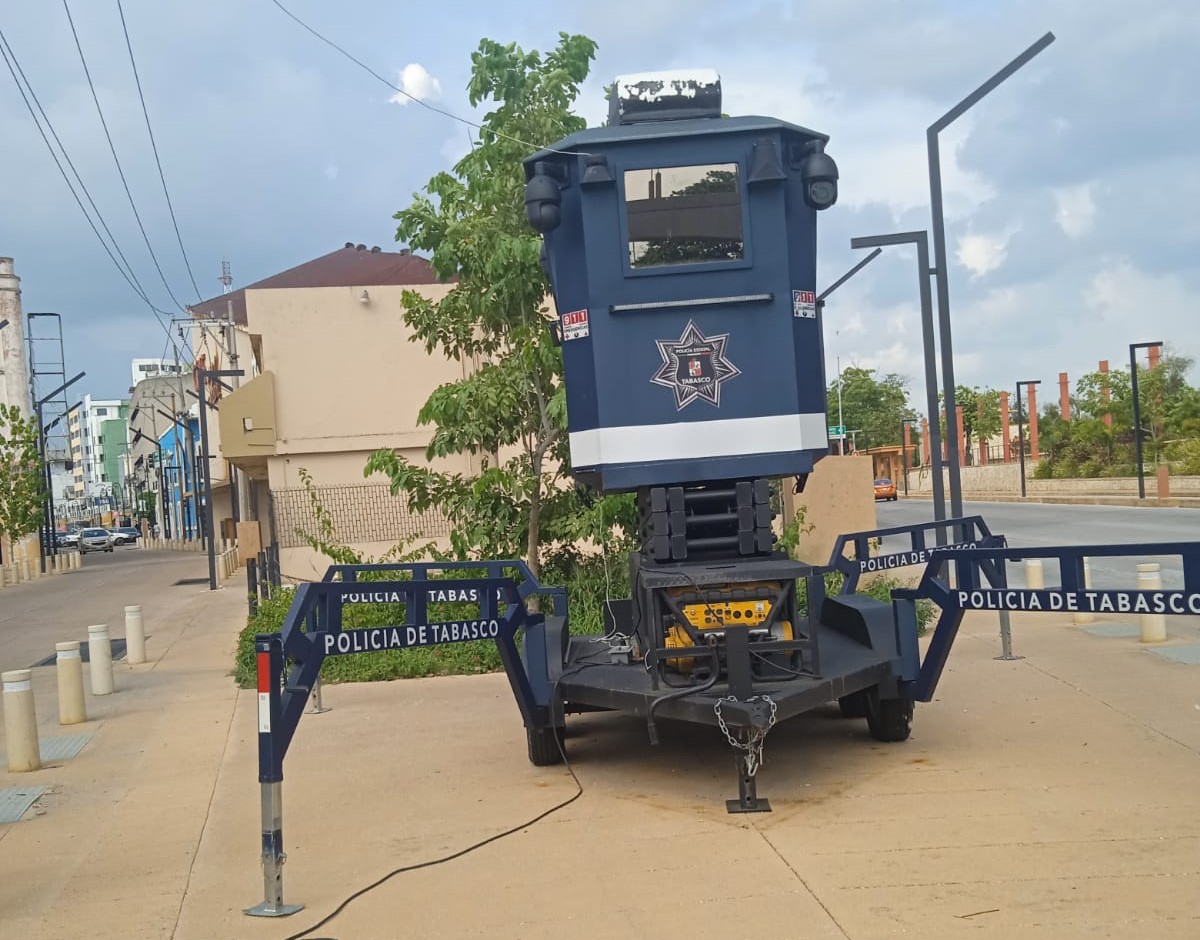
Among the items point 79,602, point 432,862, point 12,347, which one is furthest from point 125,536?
point 432,862

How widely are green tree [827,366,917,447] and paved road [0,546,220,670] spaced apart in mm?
56220

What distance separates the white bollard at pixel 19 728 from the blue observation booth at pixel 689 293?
17.3 ft

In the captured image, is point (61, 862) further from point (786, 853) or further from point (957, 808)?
point (957, 808)

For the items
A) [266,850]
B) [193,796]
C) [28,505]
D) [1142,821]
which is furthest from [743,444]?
[28,505]

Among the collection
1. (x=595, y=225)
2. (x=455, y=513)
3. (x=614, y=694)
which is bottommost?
(x=614, y=694)

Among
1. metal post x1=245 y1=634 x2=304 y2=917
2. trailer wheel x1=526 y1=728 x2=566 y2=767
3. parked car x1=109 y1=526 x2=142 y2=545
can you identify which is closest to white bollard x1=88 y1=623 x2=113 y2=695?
trailer wheel x1=526 y1=728 x2=566 y2=767

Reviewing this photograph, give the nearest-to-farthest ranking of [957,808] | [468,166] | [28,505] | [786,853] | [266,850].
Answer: [266,850]
[786,853]
[957,808]
[468,166]
[28,505]

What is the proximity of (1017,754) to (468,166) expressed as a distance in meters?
9.41

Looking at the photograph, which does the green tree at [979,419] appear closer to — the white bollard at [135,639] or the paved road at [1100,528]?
the paved road at [1100,528]

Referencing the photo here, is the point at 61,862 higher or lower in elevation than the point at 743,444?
lower

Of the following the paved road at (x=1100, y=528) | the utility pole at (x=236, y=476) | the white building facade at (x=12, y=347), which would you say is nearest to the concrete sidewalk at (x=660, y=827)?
the paved road at (x=1100, y=528)

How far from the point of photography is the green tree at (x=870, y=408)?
91000 millimetres

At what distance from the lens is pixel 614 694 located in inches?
311

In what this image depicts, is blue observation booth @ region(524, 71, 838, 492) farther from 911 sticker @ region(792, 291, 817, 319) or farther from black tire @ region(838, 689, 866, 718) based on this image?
black tire @ region(838, 689, 866, 718)
